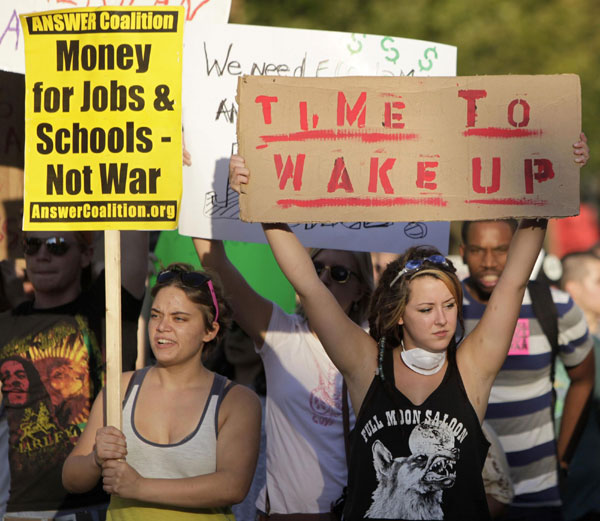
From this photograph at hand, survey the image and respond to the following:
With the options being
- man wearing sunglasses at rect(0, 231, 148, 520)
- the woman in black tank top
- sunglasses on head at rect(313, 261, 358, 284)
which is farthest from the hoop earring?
man wearing sunglasses at rect(0, 231, 148, 520)

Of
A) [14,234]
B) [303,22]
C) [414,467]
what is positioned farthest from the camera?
[303,22]

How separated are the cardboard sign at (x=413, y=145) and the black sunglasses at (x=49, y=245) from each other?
1430 mm

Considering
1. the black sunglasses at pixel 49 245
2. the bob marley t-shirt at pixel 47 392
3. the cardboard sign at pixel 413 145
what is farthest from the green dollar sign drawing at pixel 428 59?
the black sunglasses at pixel 49 245

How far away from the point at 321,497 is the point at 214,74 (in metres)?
1.85

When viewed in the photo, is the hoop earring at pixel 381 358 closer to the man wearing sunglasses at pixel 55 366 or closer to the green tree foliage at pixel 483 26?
the man wearing sunglasses at pixel 55 366

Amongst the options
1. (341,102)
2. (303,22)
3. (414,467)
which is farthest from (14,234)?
(303,22)

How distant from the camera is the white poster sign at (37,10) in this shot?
15.8 feet

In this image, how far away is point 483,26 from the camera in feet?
49.2

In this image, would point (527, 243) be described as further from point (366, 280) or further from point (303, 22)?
point (303, 22)

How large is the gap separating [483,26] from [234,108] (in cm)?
1099

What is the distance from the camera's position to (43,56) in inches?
155

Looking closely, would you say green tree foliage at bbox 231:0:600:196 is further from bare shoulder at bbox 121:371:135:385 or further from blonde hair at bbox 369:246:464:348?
bare shoulder at bbox 121:371:135:385

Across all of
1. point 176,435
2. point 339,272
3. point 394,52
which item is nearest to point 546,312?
point 339,272

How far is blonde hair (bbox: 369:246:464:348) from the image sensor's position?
12.4ft
